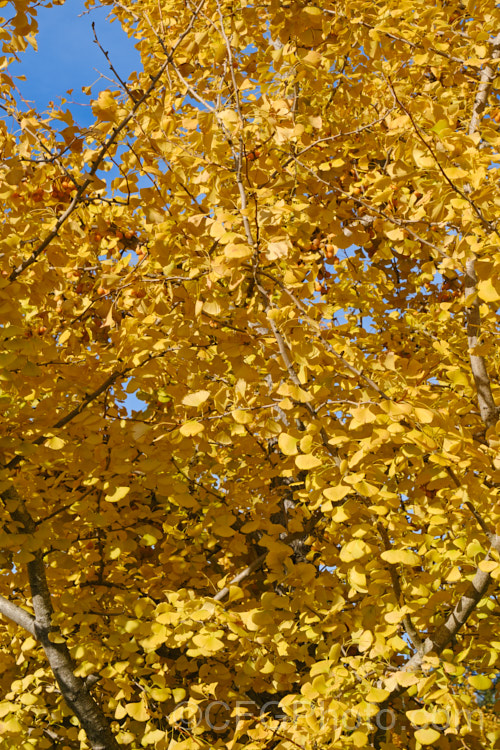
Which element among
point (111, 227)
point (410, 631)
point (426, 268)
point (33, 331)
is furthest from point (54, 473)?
point (426, 268)

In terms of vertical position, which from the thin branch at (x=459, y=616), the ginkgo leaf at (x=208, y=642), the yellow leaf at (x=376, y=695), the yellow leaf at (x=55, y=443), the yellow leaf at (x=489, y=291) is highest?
the yellow leaf at (x=55, y=443)

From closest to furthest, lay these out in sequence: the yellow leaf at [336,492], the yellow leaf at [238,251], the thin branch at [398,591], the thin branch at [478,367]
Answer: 1. the yellow leaf at [238,251]
2. the yellow leaf at [336,492]
3. the thin branch at [398,591]
4. the thin branch at [478,367]

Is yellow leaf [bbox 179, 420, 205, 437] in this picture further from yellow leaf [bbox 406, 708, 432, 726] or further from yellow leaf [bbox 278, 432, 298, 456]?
yellow leaf [bbox 406, 708, 432, 726]

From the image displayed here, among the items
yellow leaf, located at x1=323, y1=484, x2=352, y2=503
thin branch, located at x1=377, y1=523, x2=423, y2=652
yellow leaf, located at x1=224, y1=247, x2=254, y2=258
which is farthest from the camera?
thin branch, located at x1=377, y1=523, x2=423, y2=652

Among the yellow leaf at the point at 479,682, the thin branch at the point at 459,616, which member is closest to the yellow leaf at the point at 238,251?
the thin branch at the point at 459,616

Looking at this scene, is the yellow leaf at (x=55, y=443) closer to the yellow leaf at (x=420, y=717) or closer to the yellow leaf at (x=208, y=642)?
the yellow leaf at (x=208, y=642)

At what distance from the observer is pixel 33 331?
3420 millimetres

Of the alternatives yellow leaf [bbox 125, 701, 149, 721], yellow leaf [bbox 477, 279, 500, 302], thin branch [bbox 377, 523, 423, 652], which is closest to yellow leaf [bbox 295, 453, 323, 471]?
thin branch [bbox 377, 523, 423, 652]

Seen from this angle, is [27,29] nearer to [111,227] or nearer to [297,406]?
[111,227]

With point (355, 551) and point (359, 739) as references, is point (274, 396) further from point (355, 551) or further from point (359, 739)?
point (359, 739)

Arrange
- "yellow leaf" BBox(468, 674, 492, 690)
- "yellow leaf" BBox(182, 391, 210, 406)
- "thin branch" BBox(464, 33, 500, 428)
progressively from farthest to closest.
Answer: "thin branch" BBox(464, 33, 500, 428), "yellow leaf" BBox(468, 674, 492, 690), "yellow leaf" BBox(182, 391, 210, 406)

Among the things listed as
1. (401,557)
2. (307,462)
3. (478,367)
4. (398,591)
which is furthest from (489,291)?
(398,591)

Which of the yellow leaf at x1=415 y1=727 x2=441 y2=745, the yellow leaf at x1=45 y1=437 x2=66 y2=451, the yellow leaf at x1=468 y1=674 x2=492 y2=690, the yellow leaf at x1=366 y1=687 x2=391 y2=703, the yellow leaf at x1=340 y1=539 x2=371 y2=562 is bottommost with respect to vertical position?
the yellow leaf at x1=415 y1=727 x2=441 y2=745

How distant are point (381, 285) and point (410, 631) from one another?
2.20 metres
